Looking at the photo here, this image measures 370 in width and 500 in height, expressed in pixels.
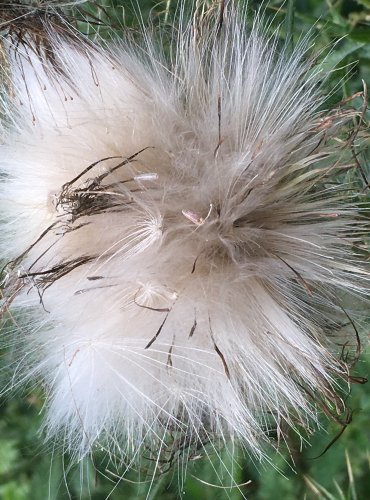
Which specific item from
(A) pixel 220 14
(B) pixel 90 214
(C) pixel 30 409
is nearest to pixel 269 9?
(A) pixel 220 14

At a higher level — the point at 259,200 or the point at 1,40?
the point at 1,40

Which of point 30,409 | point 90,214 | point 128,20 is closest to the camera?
point 90,214

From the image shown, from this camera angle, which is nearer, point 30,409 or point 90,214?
point 90,214

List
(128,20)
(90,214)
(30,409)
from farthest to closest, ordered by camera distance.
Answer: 1. (30,409)
2. (128,20)
3. (90,214)

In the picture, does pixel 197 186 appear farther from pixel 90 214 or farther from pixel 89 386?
pixel 89 386

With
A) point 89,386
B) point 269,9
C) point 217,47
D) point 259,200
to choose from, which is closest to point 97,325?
point 89,386

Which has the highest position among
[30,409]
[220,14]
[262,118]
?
[220,14]
